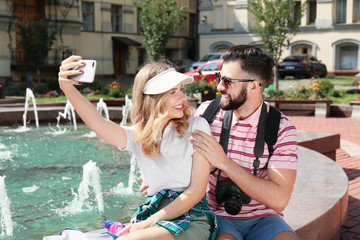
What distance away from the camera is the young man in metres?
2.64

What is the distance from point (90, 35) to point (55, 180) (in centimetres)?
2472

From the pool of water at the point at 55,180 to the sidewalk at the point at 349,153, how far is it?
2.16 meters

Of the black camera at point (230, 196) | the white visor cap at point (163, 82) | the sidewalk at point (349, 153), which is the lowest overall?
the sidewalk at point (349, 153)

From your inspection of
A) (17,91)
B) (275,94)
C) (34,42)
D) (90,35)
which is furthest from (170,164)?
(90,35)

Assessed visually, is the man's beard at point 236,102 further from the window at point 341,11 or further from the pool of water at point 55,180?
the window at point 341,11

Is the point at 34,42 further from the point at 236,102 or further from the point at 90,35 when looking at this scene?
the point at 236,102

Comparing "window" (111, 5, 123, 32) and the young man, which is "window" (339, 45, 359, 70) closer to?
"window" (111, 5, 123, 32)

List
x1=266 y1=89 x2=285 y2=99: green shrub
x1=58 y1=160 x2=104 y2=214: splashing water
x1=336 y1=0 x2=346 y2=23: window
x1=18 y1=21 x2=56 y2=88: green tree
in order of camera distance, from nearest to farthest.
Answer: x1=58 y1=160 x2=104 y2=214: splashing water
x1=266 y1=89 x2=285 y2=99: green shrub
x1=18 y1=21 x2=56 y2=88: green tree
x1=336 y1=0 x2=346 y2=23: window

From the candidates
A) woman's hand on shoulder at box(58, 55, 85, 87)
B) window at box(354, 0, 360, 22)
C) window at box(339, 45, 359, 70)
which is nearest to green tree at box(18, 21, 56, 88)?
window at box(339, 45, 359, 70)

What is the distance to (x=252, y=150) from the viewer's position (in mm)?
2795

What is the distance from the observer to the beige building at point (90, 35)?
2448cm

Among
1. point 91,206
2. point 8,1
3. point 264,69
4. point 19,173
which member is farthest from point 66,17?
point 264,69

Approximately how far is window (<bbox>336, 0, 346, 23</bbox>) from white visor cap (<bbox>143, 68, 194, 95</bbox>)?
106 ft

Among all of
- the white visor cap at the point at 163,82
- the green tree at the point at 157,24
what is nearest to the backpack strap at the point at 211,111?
the white visor cap at the point at 163,82
